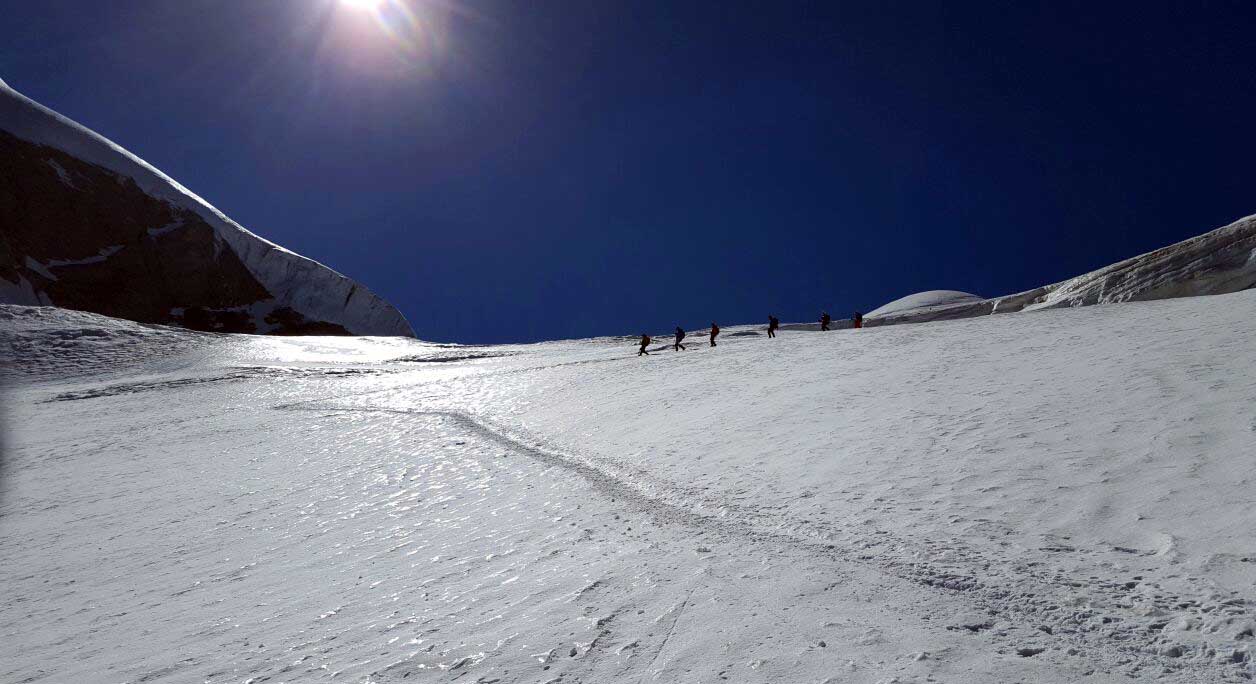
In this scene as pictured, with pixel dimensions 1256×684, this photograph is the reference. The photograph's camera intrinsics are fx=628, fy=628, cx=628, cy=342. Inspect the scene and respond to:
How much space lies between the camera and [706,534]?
6.41 metres

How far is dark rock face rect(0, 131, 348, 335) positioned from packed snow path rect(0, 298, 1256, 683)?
52950 millimetres

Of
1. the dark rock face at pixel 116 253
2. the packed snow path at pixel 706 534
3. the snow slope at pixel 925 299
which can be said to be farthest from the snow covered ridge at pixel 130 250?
the snow slope at pixel 925 299

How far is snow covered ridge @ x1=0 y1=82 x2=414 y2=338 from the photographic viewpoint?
54.9 metres

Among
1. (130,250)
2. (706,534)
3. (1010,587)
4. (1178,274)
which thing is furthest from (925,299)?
(130,250)

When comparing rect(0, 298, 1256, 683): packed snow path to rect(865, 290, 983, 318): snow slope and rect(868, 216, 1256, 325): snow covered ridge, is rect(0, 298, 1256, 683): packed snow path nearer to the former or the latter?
rect(868, 216, 1256, 325): snow covered ridge

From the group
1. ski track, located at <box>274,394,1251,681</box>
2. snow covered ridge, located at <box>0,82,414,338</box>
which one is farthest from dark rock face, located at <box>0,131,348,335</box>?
ski track, located at <box>274,394,1251,681</box>

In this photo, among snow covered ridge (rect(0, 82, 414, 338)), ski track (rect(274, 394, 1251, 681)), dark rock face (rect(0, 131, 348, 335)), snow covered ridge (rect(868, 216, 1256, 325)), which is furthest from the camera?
snow covered ridge (rect(0, 82, 414, 338))

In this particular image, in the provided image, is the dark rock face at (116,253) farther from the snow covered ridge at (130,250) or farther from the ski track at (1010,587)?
the ski track at (1010,587)

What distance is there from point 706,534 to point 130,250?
72763 mm

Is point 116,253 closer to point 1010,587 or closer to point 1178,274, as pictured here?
point 1010,587

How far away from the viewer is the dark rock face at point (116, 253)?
54.4m

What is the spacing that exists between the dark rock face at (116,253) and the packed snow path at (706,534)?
174 ft

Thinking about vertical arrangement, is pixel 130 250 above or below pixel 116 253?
above

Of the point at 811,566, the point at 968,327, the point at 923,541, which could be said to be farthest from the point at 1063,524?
the point at 968,327
